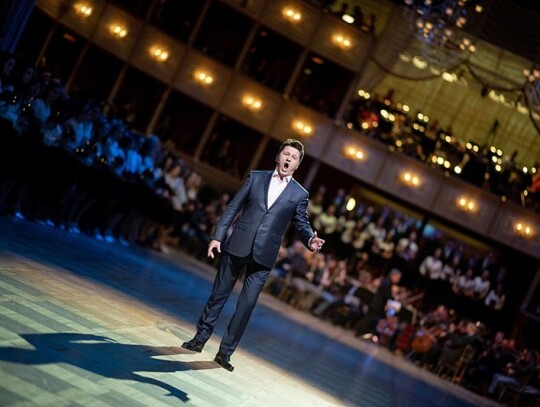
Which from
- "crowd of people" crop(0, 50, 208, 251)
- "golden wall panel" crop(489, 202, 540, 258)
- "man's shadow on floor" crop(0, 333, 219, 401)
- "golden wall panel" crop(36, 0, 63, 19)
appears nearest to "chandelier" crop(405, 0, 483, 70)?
"crowd of people" crop(0, 50, 208, 251)

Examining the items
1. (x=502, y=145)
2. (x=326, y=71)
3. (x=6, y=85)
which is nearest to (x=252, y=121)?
(x=326, y=71)

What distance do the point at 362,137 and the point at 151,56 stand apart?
6.79 meters

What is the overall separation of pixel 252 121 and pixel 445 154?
582cm

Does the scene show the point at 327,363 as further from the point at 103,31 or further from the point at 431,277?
the point at 103,31

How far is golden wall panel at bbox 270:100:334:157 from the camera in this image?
22109mm

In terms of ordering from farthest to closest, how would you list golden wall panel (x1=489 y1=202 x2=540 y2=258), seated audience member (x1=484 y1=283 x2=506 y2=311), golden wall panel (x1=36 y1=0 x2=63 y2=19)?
golden wall panel (x1=36 y1=0 x2=63 y2=19)
golden wall panel (x1=489 y1=202 x2=540 y2=258)
seated audience member (x1=484 y1=283 x2=506 y2=311)

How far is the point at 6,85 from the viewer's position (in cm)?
909

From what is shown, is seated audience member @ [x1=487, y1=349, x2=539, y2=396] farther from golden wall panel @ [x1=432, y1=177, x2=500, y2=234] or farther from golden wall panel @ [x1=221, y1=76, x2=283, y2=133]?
golden wall panel @ [x1=221, y1=76, x2=283, y2=133]

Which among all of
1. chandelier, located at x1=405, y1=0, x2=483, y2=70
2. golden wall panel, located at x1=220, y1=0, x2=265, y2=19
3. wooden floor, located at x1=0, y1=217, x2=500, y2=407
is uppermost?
golden wall panel, located at x1=220, y1=0, x2=265, y2=19

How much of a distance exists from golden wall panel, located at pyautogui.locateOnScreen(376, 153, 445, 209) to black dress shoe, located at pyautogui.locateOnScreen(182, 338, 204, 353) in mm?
17015

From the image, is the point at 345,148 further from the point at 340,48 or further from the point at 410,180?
the point at 340,48

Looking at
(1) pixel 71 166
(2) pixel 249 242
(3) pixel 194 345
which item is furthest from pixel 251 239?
(1) pixel 71 166

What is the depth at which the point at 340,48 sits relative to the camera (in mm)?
22406

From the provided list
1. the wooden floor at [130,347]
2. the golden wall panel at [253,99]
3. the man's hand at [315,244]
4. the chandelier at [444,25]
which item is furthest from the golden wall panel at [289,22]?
the man's hand at [315,244]
